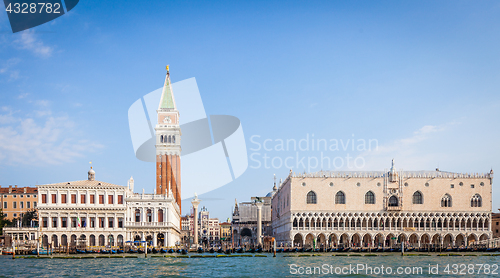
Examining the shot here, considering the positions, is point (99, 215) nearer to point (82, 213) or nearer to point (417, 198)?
point (82, 213)

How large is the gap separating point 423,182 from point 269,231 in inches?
1989

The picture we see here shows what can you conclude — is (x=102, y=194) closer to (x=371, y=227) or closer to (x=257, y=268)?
(x=257, y=268)

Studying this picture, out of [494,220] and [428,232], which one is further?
[494,220]

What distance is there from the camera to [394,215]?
7488cm

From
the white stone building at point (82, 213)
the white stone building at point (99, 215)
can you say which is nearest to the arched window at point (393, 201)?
the white stone building at point (99, 215)

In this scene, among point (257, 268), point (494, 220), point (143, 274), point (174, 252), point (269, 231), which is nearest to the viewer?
point (143, 274)

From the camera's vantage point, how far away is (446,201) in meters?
75.5

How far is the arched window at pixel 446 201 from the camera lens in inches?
2965

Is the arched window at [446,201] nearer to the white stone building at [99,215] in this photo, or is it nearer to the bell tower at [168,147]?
the white stone building at [99,215]

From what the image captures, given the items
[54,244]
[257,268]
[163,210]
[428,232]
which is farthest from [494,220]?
[54,244]

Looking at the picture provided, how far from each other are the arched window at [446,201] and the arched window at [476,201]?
330cm

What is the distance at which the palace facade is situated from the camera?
245ft

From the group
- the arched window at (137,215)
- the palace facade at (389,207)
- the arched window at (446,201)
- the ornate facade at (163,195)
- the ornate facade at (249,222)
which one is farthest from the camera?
the ornate facade at (249,222)

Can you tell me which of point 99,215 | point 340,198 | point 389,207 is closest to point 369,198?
point 389,207
